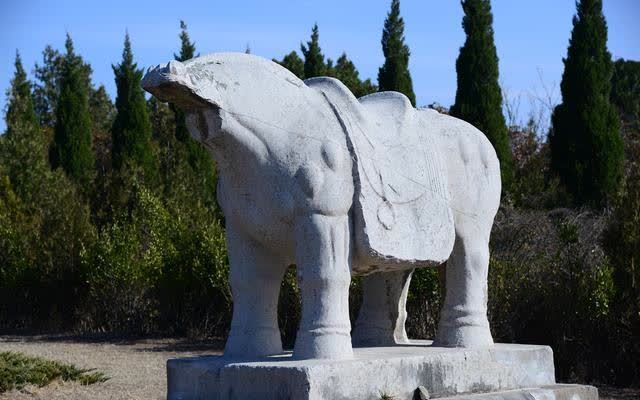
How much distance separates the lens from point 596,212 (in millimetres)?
16266

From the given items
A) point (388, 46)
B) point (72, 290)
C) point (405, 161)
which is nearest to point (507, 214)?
point (388, 46)

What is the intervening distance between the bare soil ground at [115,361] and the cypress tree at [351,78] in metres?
9.59

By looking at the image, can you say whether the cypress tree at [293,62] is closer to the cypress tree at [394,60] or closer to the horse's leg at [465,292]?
the cypress tree at [394,60]

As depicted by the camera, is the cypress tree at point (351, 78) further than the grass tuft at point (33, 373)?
Yes

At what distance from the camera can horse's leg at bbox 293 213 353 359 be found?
4934mm

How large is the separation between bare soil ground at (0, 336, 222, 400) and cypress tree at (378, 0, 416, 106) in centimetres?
710

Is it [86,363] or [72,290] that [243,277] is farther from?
[72,290]

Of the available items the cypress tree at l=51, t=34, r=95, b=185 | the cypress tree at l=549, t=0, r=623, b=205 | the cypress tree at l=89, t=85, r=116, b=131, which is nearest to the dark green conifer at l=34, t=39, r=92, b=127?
the cypress tree at l=89, t=85, r=116, b=131

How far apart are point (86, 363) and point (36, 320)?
542cm

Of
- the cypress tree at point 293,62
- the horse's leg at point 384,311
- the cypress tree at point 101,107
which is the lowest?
the horse's leg at point 384,311

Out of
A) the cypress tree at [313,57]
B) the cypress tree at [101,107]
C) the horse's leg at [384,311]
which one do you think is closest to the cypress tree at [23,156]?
the cypress tree at [313,57]

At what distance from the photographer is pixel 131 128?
75.0ft

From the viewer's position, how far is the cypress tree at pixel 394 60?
18.7 metres

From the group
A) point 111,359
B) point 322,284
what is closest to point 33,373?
point 111,359
